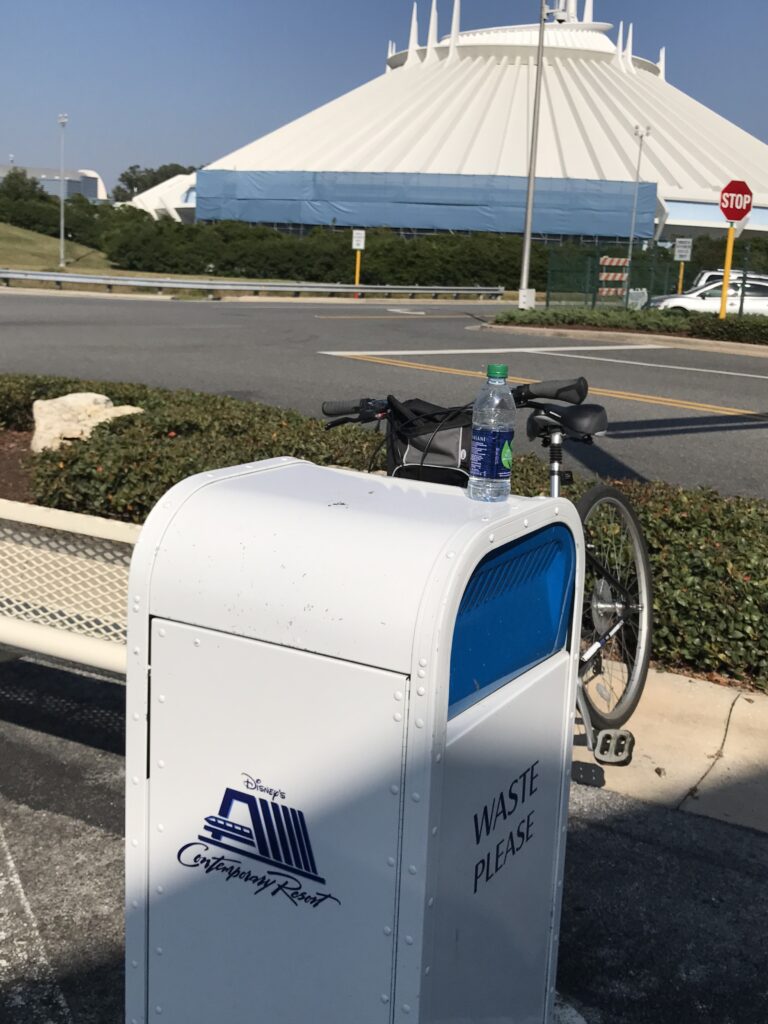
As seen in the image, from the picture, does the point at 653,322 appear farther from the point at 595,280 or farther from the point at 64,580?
the point at 64,580

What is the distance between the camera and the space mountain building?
74.4 meters

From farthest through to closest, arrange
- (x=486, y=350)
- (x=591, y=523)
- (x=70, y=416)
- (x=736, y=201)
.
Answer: (x=736, y=201), (x=486, y=350), (x=70, y=416), (x=591, y=523)

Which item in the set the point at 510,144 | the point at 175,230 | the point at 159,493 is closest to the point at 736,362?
the point at 159,493

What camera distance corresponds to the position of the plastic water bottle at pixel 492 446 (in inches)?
104

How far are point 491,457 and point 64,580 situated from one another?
222cm

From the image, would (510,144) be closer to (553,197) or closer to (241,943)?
(553,197)

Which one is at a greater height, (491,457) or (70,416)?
(491,457)

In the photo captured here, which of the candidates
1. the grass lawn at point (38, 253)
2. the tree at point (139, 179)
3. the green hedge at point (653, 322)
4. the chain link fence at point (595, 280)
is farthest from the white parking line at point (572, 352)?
the tree at point (139, 179)

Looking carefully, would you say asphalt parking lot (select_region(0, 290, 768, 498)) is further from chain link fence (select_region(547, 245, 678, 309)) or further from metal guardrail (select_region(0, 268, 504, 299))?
metal guardrail (select_region(0, 268, 504, 299))

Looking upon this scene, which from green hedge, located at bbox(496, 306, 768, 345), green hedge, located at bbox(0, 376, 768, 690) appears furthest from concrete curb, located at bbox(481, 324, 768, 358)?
green hedge, located at bbox(0, 376, 768, 690)

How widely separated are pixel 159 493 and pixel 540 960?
415cm

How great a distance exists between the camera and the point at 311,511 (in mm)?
2439

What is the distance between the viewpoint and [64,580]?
4387mm

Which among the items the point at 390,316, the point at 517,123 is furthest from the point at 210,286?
the point at 517,123
